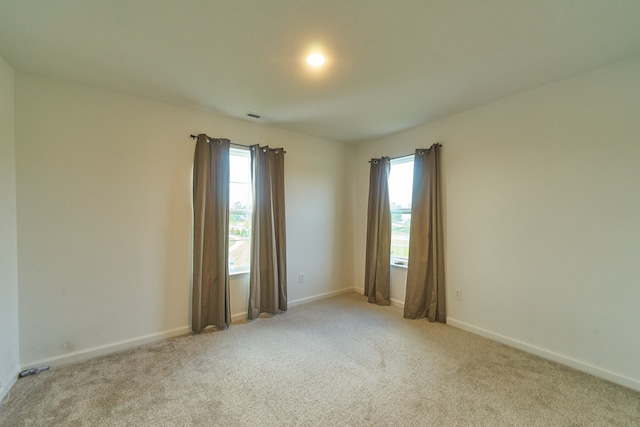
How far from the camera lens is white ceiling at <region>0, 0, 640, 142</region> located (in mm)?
1522

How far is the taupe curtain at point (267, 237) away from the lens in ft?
10.7

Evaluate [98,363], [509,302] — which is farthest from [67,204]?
[509,302]

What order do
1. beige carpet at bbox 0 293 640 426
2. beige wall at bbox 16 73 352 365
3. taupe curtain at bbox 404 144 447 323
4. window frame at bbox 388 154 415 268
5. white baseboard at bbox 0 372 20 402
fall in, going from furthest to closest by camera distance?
window frame at bbox 388 154 415 268, taupe curtain at bbox 404 144 447 323, beige wall at bbox 16 73 352 365, white baseboard at bbox 0 372 20 402, beige carpet at bbox 0 293 640 426

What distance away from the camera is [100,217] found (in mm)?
2441

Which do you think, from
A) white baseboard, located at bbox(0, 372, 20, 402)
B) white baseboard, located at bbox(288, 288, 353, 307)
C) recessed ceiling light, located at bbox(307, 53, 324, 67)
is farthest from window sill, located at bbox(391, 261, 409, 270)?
white baseboard, located at bbox(0, 372, 20, 402)

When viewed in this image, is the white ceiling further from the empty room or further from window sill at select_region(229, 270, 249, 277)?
window sill at select_region(229, 270, 249, 277)

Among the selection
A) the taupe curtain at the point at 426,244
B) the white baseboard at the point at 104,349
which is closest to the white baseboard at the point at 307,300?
the white baseboard at the point at 104,349

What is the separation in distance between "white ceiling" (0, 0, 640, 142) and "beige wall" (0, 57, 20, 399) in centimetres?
31

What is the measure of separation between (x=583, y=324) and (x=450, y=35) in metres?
2.52

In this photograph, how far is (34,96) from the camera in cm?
220

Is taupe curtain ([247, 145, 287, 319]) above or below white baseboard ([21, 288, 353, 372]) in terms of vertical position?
above

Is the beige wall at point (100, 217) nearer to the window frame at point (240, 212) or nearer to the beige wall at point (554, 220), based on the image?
the window frame at point (240, 212)

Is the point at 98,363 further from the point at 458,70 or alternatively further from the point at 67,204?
the point at 458,70

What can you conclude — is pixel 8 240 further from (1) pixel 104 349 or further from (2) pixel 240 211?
(2) pixel 240 211
